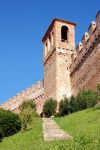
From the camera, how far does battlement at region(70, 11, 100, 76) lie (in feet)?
71.3

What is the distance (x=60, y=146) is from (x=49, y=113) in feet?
50.5

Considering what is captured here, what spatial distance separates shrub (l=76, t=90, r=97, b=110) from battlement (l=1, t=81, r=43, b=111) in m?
8.69

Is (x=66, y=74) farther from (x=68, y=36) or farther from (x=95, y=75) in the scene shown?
(x=95, y=75)

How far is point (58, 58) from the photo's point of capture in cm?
2589

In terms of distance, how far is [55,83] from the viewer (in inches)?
995

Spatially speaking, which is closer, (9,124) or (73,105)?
(9,124)

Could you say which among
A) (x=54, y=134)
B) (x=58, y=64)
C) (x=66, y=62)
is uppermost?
(x=66, y=62)

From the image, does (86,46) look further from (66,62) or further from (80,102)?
(80,102)

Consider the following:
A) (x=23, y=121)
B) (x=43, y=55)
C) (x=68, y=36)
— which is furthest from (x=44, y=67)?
(x=23, y=121)

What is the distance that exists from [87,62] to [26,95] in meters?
10.3

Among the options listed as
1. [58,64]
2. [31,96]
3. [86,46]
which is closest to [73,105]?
[86,46]

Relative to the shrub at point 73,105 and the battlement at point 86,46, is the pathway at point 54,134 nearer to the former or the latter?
the shrub at point 73,105

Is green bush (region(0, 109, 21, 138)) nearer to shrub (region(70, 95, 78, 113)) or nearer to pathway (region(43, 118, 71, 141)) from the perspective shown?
pathway (region(43, 118, 71, 141))

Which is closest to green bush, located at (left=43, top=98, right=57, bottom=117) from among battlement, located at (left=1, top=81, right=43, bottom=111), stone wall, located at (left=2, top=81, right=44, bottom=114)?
stone wall, located at (left=2, top=81, right=44, bottom=114)
